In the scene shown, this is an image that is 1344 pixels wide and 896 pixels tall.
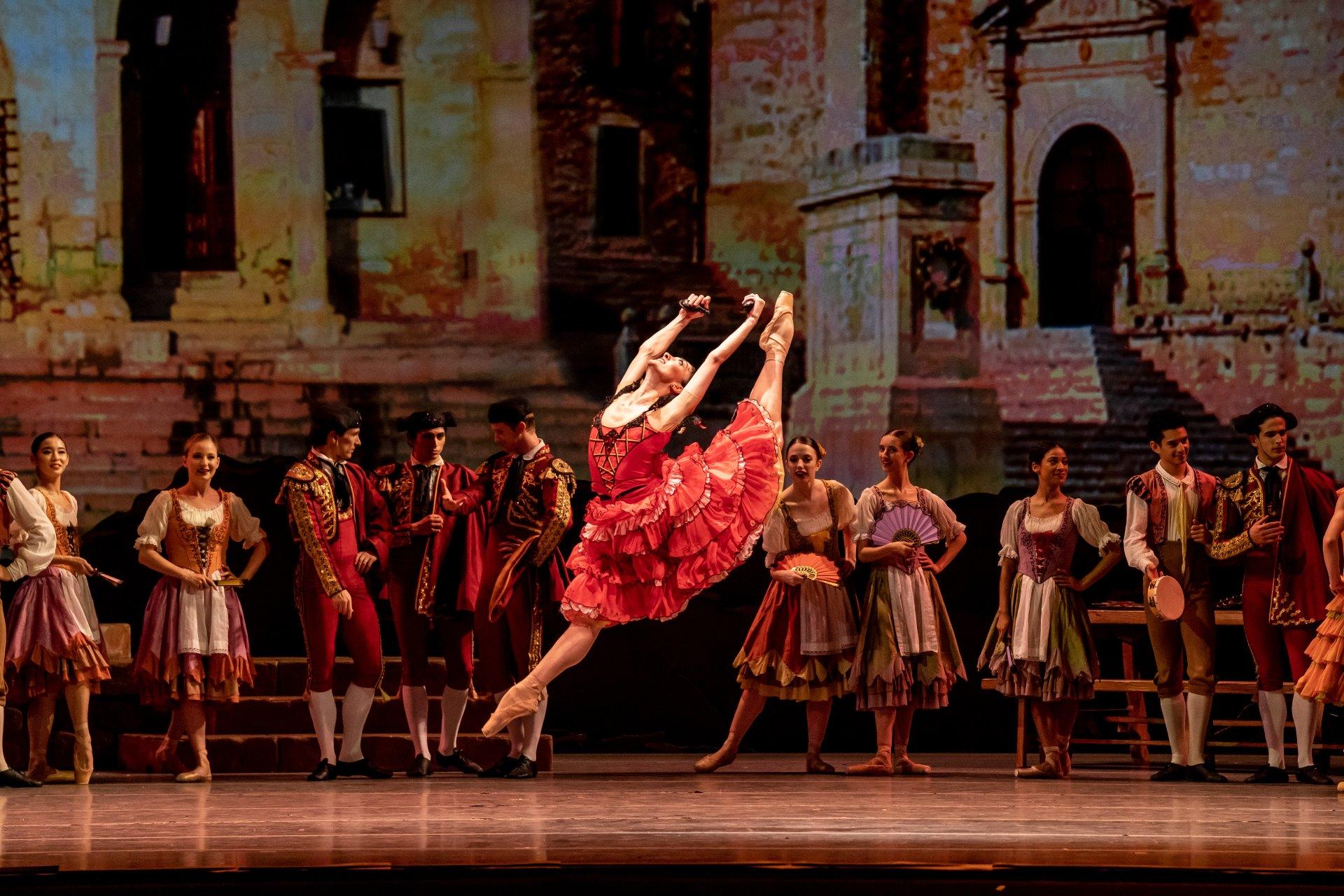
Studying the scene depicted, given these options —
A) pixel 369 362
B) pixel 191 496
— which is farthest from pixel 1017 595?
pixel 369 362

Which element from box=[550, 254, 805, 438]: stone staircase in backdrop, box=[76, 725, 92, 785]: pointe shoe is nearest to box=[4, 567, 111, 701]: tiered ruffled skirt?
box=[76, 725, 92, 785]: pointe shoe

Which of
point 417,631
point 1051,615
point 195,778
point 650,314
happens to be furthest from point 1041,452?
point 650,314

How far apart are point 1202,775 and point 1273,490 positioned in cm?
104

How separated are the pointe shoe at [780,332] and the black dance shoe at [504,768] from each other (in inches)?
66.8

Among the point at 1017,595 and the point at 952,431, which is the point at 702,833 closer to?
the point at 1017,595

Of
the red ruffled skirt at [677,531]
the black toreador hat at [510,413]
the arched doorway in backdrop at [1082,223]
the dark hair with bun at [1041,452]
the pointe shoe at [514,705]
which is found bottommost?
the pointe shoe at [514,705]

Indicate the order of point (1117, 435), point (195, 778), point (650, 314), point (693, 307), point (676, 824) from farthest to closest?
point (1117, 435)
point (650, 314)
point (195, 778)
point (693, 307)
point (676, 824)

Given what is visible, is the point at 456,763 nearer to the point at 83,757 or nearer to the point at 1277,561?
the point at 83,757

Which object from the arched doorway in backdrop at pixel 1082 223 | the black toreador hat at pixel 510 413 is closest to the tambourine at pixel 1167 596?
the black toreador hat at pixel 510 413

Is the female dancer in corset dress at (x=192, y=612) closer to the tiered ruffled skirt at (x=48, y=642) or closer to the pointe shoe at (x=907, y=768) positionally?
the tiered ruffled skirt at (x=48, y=642)

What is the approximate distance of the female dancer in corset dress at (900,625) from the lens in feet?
22.2

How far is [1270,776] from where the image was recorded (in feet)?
21.5

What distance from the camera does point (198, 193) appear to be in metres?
13.5

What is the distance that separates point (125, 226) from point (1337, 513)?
9.34 meters
